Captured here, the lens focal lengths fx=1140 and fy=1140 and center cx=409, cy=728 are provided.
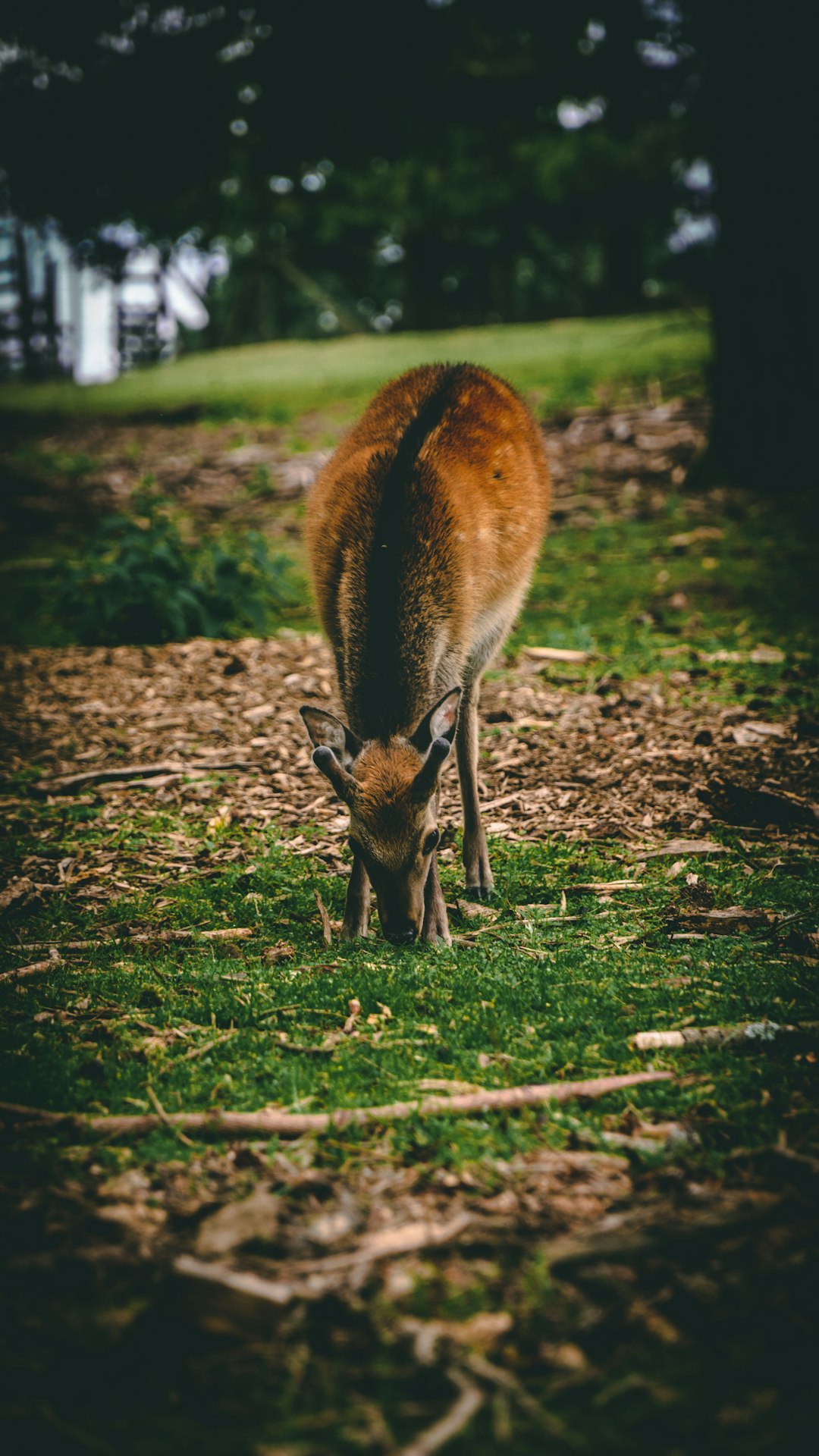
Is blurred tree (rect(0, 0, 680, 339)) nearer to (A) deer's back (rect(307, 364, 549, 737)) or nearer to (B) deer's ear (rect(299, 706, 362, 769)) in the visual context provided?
(A) deer's back (rect(307, 364, 549, 737))

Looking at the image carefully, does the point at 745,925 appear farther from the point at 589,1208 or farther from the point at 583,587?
the point at 583,587

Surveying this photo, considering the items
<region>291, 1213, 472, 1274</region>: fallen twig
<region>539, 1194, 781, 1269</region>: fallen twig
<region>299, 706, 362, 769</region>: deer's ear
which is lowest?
<region>291, 1213, 472, 1274</region>: fallen twig

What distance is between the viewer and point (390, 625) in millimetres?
3980

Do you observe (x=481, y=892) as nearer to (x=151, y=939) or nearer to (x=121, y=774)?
(x=151, y=939)

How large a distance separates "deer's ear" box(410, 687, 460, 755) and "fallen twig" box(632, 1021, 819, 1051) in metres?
1.21

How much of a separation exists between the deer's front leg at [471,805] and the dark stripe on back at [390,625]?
509mm

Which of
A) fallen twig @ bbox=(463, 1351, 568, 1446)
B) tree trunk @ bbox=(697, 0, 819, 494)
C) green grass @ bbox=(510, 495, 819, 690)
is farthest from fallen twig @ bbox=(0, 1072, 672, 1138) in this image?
tree trunk @ bbox=(697, 0, 819, 494)

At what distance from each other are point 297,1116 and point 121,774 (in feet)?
9.70

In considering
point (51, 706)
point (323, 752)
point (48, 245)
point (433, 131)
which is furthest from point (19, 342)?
point (323, 752)

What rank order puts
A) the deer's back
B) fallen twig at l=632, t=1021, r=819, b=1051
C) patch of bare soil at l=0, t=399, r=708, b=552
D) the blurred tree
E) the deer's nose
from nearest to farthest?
1. fallen twig at l=632, t=1021, r=819, b=1051
2. the deer's nose
3. the deer's back
4. patch of bare soil at l=0, t=399, r=708, b=552
5. the blurred tree

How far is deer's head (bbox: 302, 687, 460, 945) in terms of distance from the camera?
3.66 m

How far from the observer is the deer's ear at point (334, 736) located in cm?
→ 381

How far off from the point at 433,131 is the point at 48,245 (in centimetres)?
1111

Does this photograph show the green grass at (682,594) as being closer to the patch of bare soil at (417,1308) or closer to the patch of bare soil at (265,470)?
the patch of bare soil at (265,470)
